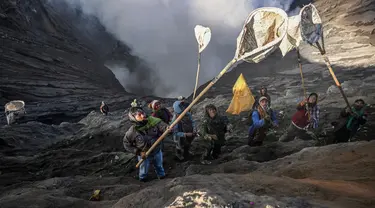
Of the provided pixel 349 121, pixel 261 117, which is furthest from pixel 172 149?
pixel 349 121

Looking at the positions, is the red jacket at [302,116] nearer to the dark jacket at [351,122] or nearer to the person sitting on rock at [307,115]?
the person sitting on rock at [307,115]

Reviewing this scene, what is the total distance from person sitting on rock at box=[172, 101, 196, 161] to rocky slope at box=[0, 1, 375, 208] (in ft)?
0.96

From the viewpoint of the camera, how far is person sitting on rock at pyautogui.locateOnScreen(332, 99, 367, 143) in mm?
5263

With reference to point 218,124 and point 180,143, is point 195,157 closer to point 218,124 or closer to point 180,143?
point 180,143

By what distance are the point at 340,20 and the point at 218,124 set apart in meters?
25.5

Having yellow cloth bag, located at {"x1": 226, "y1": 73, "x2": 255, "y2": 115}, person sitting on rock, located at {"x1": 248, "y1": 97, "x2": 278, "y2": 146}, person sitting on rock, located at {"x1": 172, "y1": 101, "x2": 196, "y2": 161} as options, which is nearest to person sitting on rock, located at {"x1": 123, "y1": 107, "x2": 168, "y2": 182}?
person sitting on rock, located at {"x1": 172, "y1": 101, "x2": 196, "y2": 161}

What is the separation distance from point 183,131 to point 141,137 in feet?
5.56

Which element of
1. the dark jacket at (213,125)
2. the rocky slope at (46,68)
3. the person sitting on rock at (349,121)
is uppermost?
the rocky slope at (46,68)

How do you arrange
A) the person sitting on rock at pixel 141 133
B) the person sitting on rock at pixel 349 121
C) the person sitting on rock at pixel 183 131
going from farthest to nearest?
the person sitting on rock at pixel 183 131, the person sitting on rock at pixel 349 121, the person sitting on rock at pixel 141 133

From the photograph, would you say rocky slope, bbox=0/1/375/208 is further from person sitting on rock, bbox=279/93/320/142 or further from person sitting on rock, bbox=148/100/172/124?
person sitting on rock, bbox=148/100/172/124

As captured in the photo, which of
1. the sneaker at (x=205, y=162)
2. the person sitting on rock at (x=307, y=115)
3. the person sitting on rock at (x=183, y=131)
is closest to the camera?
the person sitting on rock at (x=183, y=131)

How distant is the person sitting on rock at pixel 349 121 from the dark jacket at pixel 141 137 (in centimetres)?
352

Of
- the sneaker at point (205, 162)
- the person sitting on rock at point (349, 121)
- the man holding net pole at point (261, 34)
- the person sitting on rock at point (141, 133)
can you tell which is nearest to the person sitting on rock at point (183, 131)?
the sneaker at point (205, 162)

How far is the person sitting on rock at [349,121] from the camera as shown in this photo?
5.26 metres
